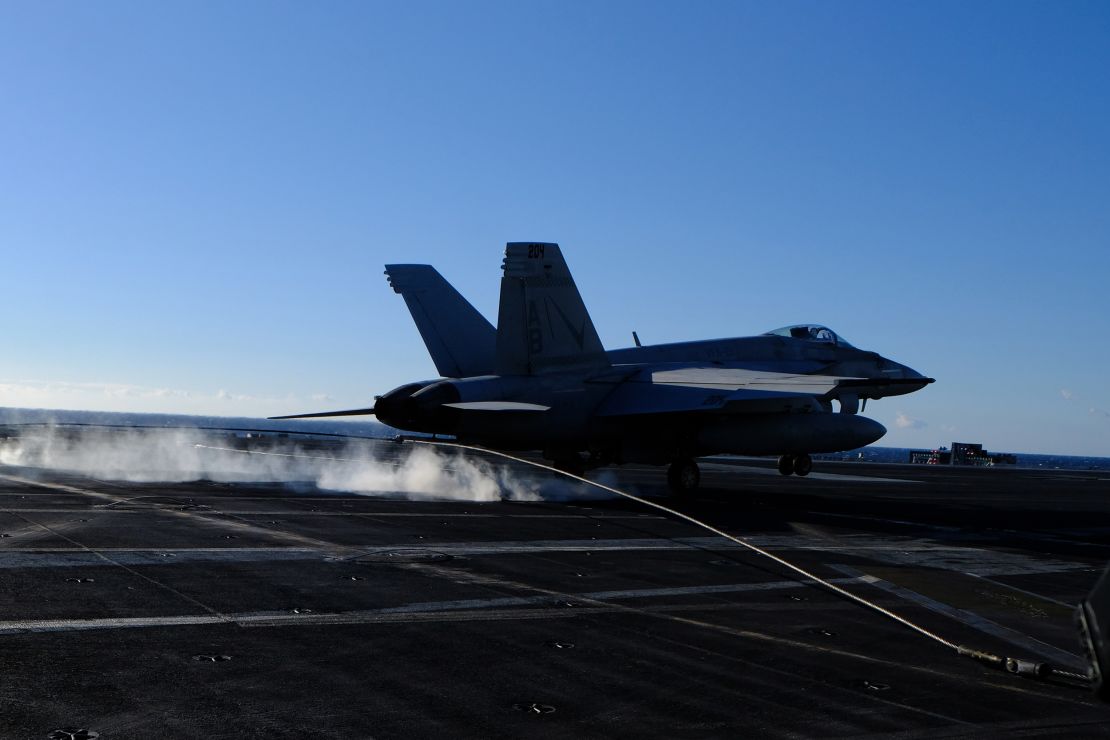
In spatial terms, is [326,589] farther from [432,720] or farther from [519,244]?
[519,244]

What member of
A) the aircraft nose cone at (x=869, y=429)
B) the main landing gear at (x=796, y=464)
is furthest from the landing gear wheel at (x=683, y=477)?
the aircraft nose cone at (x=869, y=429)

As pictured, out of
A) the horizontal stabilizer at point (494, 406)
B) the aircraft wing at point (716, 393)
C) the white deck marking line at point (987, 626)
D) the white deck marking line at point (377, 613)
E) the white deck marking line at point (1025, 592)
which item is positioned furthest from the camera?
the aircraft wing at point (716, 393)

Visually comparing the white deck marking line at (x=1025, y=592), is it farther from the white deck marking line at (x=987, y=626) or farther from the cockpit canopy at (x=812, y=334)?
the cockpit canopy at (x=812, y=334)

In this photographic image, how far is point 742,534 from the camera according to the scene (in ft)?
60.0

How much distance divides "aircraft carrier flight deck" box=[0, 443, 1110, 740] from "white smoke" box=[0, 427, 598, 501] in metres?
7.87

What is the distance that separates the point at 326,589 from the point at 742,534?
977 cm

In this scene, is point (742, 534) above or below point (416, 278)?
below

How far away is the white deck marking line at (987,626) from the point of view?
28.9 ft

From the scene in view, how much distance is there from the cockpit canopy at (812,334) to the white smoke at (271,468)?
7.94 meters

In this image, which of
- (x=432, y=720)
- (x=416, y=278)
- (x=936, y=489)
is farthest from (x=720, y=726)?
(x=936, y=489)

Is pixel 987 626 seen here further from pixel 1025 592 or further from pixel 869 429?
pixel 869 429

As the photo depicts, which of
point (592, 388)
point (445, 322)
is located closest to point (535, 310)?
point (592, 388)

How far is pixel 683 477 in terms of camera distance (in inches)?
1072

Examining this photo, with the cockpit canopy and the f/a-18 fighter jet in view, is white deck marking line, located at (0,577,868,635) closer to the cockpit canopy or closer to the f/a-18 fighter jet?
the f/a-18 fighter jet
